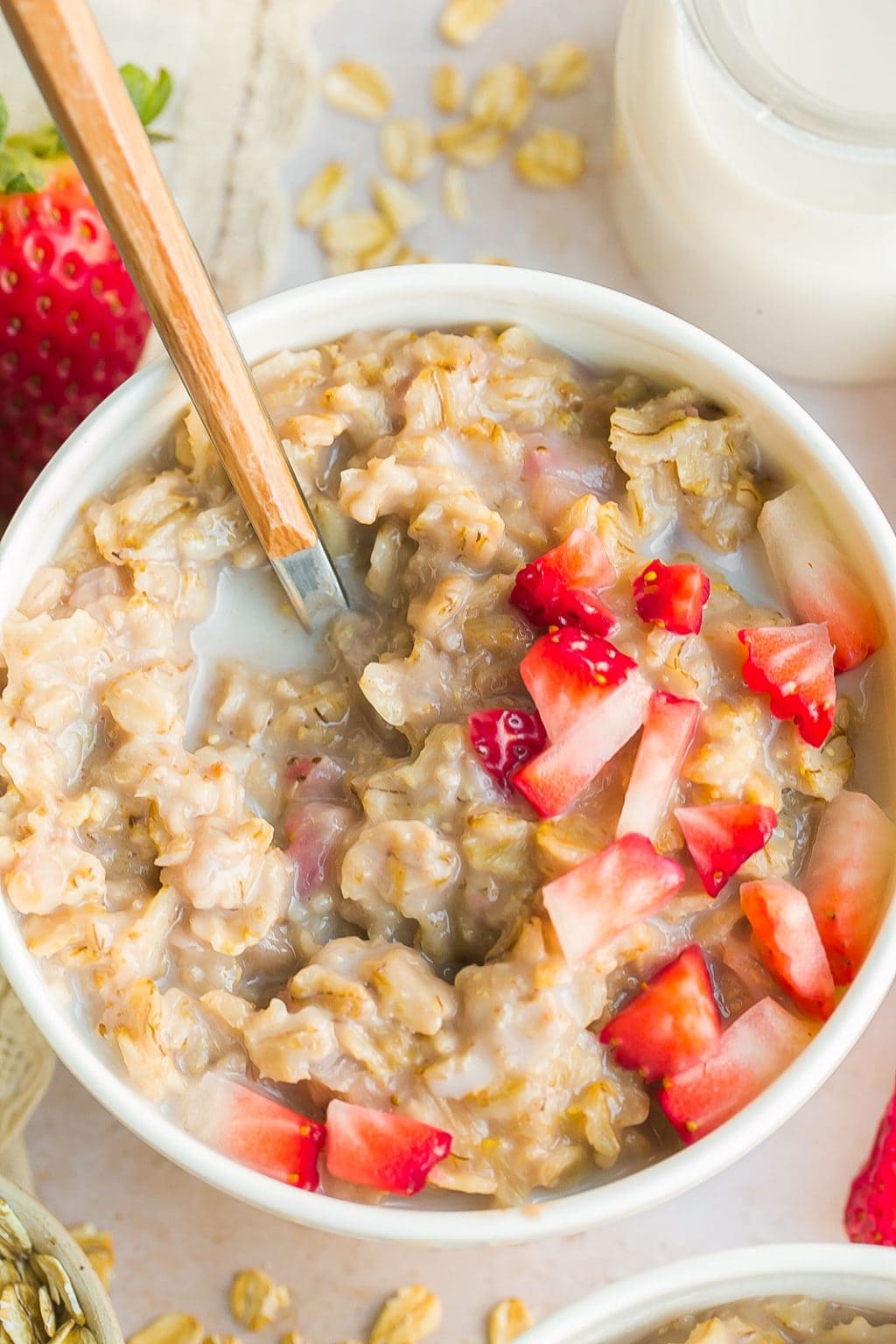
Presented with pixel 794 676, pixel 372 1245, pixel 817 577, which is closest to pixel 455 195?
pixel 817 577

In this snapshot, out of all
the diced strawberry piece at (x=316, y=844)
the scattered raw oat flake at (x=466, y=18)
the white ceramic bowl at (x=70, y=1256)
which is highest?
the scattered raw oat flake at (x=466, y=18)

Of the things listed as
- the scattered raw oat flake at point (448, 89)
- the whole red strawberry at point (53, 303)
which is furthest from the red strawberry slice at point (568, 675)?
the scattered raw oat flake at point (448, 89)

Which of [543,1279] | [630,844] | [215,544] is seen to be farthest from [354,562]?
[543,1279]

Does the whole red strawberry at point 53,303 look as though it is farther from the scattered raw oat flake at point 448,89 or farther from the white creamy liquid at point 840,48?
the white creamy liquid at point 840,48

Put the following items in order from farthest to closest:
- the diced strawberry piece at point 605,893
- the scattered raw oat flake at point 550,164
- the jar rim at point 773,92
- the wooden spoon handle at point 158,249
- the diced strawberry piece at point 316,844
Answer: the scattered raw oat flake at point 550,164
the jar rim at point 773,92
the diced strawberry piece at point 316,844
the diced strawberry piece at point 605,893
the wooden spoon handle at point 158,249

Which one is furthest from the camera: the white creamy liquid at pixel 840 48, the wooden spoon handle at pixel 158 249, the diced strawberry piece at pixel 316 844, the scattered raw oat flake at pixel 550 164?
the scattered raw oat flake at pixel 550 164

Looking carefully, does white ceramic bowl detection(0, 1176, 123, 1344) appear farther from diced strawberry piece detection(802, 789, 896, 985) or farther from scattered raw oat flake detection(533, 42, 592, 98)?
scattered raw oat flake detection(533, 42, 592, 98)

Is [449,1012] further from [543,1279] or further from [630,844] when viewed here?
[543,1279]
